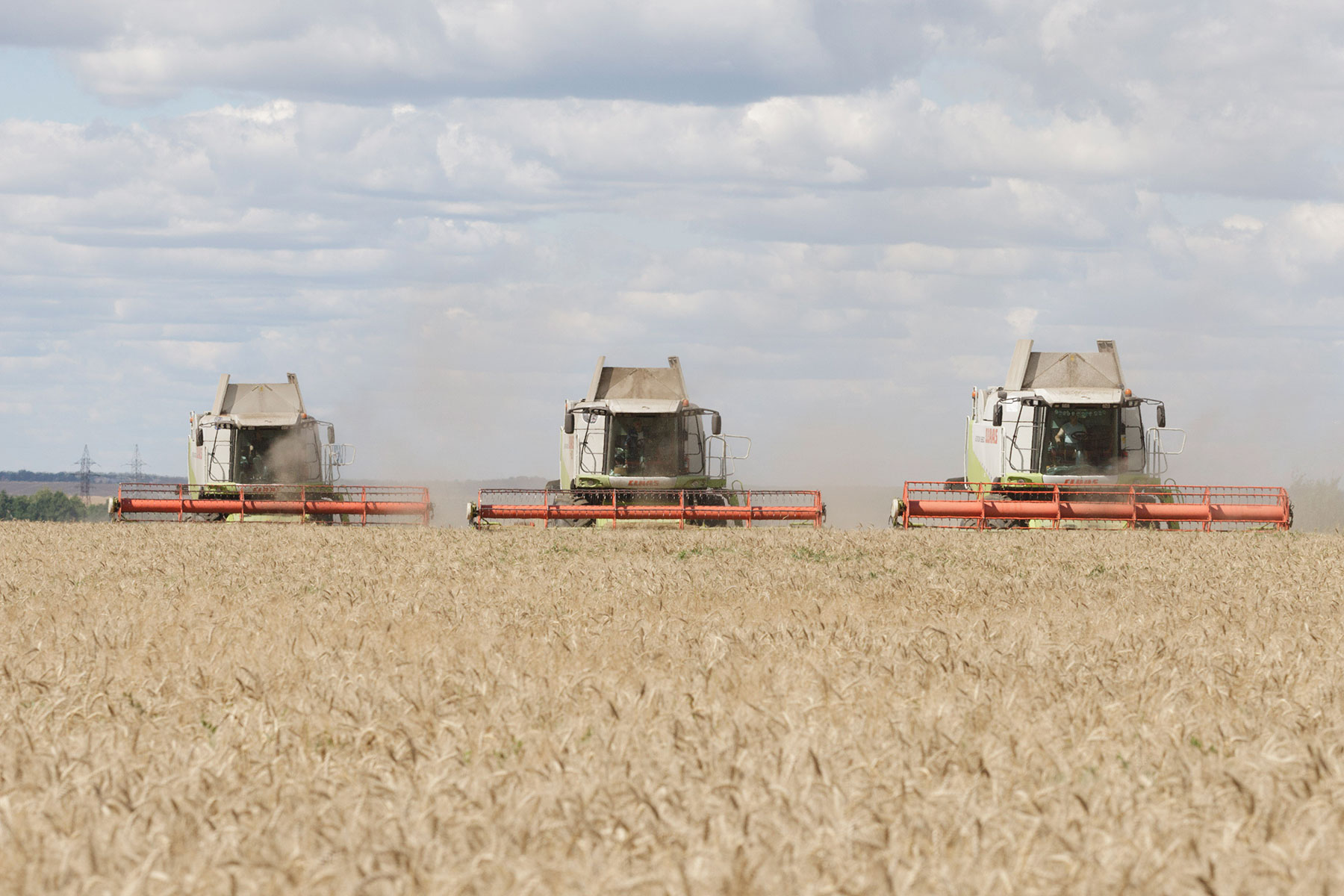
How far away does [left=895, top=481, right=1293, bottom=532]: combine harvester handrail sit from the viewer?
22078 mm

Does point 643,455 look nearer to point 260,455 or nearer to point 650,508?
point 650,508

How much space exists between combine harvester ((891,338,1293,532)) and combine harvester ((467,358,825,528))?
9.83ft

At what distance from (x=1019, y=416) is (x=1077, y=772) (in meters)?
20.2

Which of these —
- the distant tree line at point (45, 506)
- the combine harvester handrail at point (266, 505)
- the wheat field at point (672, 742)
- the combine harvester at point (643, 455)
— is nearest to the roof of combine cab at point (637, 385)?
the combine harvester at point (643, 455)

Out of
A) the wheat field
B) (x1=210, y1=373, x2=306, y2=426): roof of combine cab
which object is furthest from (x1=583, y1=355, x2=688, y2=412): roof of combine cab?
the wheat field

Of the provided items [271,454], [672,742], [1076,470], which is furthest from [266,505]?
[672,742]

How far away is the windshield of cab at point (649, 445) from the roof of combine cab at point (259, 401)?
7.41 meters

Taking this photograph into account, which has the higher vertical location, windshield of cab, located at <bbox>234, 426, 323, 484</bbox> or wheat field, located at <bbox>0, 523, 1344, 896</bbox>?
windshield of cab, located at <bbox>234, 426, 323, 484</bbox>

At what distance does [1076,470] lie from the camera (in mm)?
23859

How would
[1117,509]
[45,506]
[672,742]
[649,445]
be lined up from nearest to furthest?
[672,742], [1117,509], [649,445], [45,506]

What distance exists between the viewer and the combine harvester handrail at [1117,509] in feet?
72.4

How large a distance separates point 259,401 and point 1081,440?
15.7m

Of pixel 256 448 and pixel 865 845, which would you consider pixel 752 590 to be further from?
pixel 256 448

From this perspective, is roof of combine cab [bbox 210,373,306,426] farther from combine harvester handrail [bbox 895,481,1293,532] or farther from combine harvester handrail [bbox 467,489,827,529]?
combine harvester handrail [bbox 895,481,1293,532]
